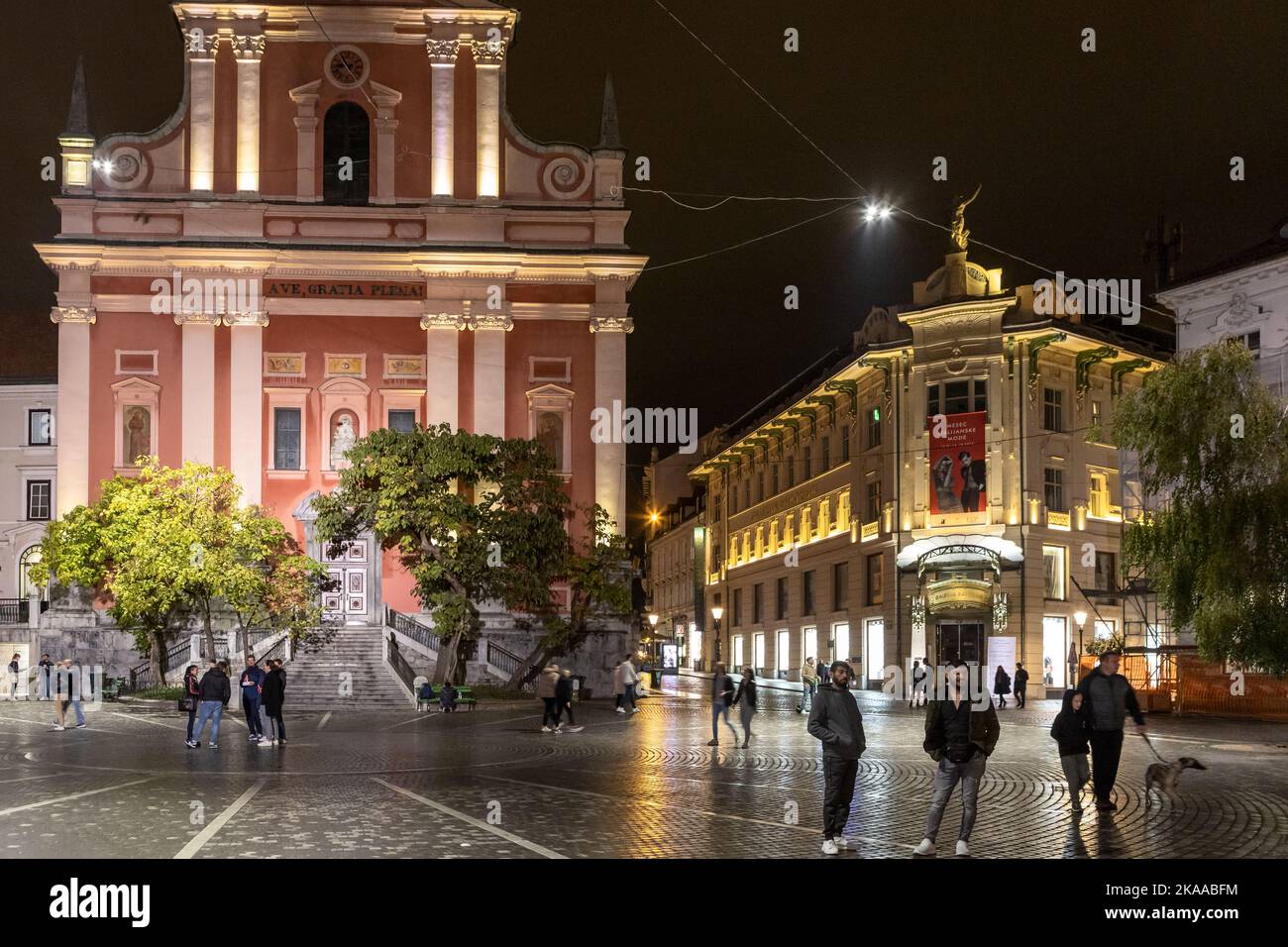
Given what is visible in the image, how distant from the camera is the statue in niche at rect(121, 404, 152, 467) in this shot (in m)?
47.1

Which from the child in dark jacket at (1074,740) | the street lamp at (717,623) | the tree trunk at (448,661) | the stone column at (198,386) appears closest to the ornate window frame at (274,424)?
the stone column at (198,386)

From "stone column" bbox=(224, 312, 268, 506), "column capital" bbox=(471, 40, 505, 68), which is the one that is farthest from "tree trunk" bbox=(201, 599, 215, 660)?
"column capital" bbox=(471, 40, 505, 68)

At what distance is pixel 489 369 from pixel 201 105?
13.2 meters

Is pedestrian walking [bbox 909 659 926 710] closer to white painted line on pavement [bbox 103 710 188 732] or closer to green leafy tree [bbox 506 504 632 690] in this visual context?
green leafy tree [bbox 506 504 632 690]

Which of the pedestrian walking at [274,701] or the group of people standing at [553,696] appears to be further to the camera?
the group of people standing at [553,696]

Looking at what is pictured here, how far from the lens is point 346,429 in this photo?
47562 millimetres

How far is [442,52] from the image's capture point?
4862 centimetres

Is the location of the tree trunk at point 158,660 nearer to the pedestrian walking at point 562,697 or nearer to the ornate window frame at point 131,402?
the ornate window frame at point 131,402

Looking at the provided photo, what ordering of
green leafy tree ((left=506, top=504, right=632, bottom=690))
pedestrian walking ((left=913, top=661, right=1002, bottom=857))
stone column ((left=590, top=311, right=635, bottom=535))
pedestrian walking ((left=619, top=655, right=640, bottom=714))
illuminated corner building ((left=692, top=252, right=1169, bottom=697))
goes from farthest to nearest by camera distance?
illuminated corner building ((left=692, top=252, right=1169, bottom=697)) < stone column ((left=590, top=311, right=635, bottom=535)) < green leafy tree ((left=506, top=504, right=632, bottom=690)) < pedestrian walking ((left=619, top=655, right=640, bottom=714)) < pedestrian walking ((left=913, top=661, right=1002, bottom=857))

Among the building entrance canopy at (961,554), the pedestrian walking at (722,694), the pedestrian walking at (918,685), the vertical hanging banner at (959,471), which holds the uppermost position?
the vertical hanging banner at (959,471)

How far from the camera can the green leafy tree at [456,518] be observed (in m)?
40.1

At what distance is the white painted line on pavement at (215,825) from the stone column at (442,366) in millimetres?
29839

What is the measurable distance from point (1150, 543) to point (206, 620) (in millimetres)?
25139

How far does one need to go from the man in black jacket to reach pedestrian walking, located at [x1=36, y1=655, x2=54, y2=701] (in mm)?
30105
